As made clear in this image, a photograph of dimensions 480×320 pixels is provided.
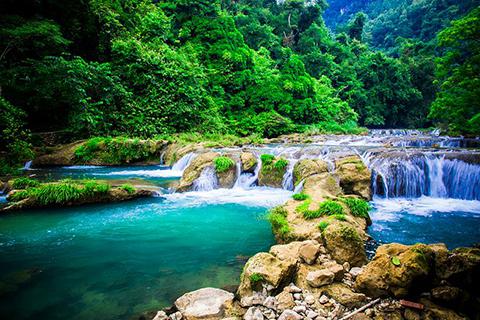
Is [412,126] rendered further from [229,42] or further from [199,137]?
[199,137]

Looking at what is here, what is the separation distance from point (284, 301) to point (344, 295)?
75cm

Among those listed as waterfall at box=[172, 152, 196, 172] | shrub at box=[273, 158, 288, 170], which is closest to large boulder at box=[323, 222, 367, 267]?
shrub at box=[273, 158, 288, 170]

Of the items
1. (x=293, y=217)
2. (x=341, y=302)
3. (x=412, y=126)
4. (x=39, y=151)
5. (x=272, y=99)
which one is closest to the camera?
(x=341, y=302)

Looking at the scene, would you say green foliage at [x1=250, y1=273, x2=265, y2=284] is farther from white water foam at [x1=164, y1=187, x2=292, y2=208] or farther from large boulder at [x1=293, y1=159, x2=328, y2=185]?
large boulder at [x1=293, y1=159, x2=328, y2=185]

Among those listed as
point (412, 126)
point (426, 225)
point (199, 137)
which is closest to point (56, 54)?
point (199, 137)

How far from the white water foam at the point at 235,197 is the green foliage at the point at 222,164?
34.0 inches

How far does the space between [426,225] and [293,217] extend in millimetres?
4001

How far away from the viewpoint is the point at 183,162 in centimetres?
1408

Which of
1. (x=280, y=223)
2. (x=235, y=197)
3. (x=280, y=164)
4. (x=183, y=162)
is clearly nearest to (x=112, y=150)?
(x=183, y=162)

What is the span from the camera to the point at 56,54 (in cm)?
1708

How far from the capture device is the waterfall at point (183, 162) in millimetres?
13961

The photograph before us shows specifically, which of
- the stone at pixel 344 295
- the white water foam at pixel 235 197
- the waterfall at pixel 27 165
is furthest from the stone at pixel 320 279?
the waterfall at pixel 27 165

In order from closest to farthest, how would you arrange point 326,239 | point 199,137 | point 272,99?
point 326,239, point 199,137, point 272,99

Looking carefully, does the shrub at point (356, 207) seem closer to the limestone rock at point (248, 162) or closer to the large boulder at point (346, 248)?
the large boulder at point (346, 248)
